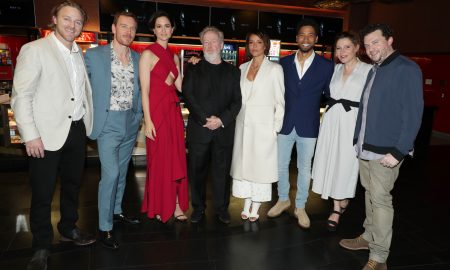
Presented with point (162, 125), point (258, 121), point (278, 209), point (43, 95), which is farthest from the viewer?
point (278, 209)

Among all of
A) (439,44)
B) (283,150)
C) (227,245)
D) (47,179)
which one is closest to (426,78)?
(439,44)

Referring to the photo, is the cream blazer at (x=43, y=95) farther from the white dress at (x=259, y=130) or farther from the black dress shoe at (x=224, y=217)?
the black dress shoe at (x=224, y=217)

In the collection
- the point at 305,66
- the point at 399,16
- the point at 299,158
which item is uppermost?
the point at 399,16

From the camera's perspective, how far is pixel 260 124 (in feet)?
9.65

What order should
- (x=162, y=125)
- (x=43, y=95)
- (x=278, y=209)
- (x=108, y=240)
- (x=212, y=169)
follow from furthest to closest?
(x=278, y=209) < (x=212, y=169) < (x=162, y=125) < (x=108, y=240) < (x=43, y=95)

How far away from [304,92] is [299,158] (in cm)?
63

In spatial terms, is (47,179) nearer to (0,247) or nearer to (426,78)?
(0,247)

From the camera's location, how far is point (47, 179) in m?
2.38

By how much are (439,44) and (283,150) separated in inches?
285

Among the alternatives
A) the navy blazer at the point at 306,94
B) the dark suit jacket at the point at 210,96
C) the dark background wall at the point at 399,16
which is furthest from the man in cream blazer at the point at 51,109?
the dark background wall at the point at 399,16

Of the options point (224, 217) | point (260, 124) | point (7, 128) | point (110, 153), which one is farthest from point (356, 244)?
point (7, 128)

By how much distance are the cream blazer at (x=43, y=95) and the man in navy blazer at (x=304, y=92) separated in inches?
71.3

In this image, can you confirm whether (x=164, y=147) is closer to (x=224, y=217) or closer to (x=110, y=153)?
(x=110, y=153)

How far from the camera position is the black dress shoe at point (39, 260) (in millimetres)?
2371
